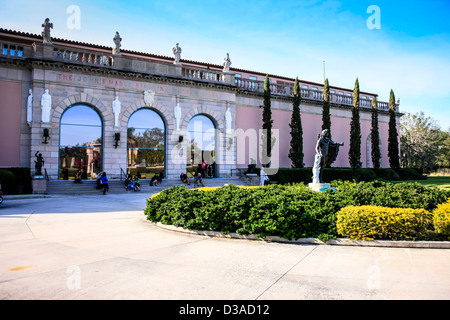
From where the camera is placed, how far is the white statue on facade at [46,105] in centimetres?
2291

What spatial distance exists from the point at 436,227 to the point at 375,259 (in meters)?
2.51

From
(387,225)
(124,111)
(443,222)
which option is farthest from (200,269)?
(124,111)

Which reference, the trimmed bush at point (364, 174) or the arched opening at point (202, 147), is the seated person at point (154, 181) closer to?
the arched opening at point (202, 147)

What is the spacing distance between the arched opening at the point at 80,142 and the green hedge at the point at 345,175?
16.0 metres

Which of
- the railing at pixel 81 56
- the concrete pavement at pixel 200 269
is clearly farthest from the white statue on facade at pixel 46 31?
the concrete pavement at pixel 200 269

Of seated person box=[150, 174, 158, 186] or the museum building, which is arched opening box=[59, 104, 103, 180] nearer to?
the museum building

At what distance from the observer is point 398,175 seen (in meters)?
37.2

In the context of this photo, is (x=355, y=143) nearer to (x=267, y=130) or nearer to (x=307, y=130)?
(x=307, y=130)

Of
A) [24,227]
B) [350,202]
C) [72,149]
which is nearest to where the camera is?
[350,202]

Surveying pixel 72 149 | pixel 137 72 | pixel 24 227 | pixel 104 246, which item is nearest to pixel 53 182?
pixel 72 149

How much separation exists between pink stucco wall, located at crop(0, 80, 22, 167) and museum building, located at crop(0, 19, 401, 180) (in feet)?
0.20

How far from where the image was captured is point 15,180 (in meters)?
20.3

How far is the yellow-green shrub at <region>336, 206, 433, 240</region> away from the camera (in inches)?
303
